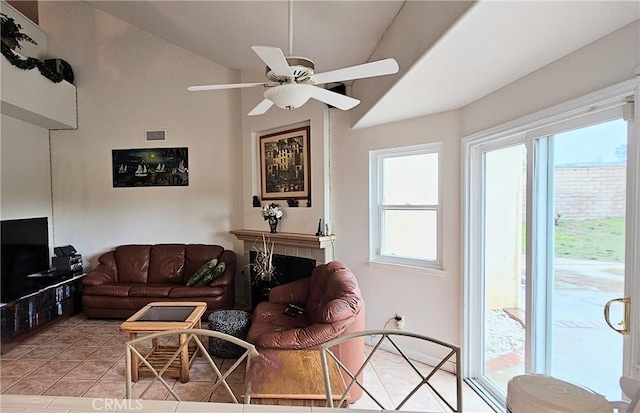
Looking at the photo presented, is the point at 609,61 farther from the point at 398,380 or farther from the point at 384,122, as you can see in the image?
the point at 398,380

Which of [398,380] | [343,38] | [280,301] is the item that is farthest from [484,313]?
[343,38]

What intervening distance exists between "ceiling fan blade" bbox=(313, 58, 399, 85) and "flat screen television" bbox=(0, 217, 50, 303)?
4108 mm

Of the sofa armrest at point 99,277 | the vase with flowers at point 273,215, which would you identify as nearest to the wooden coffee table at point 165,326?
the vase with flowers at point 273,215

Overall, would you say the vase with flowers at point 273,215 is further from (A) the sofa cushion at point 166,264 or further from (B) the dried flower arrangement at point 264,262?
(A) the sofa cushion at point 166,264

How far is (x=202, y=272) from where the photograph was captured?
4.24 metres

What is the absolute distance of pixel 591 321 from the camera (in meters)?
1.80

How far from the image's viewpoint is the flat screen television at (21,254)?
146 inches

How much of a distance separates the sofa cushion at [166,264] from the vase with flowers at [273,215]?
1405 millimetres

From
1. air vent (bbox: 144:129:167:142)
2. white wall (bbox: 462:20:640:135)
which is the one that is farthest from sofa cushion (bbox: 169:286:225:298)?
white wall (bbox: 462:20:640:135)

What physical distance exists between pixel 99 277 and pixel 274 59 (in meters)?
4.15

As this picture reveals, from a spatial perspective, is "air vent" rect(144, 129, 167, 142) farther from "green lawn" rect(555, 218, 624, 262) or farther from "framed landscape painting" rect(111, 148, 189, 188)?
"green lawn" rect(555, 218, 624, 262)

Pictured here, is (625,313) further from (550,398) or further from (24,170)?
(24,170)

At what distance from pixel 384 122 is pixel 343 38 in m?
0.94

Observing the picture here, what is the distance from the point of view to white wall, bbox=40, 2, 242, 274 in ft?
16.0
